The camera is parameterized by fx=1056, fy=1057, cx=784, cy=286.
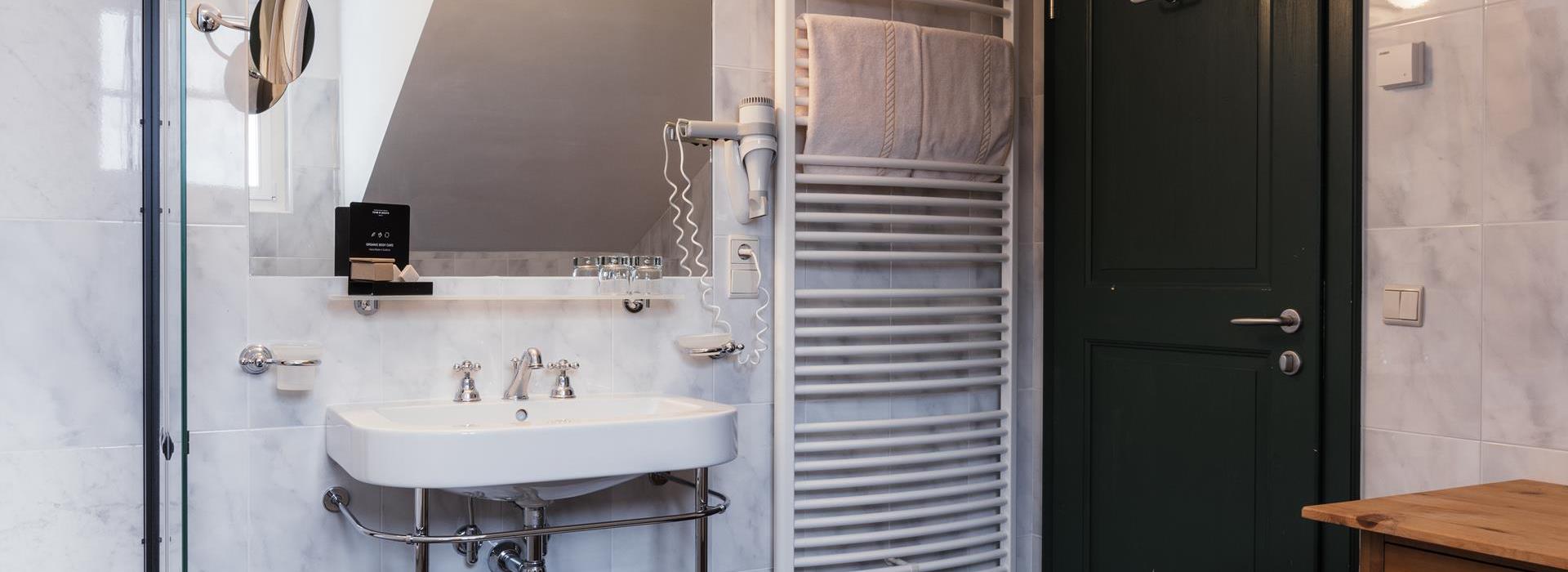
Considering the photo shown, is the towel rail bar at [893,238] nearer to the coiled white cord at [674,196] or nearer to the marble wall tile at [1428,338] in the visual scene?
the coiled white cord at [674,196]

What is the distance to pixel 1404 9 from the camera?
2004 mm

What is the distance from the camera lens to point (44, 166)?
190 cm

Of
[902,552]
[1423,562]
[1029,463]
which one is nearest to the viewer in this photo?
[1423,562]

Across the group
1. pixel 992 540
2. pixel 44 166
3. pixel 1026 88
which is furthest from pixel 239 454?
pixel 1026 88

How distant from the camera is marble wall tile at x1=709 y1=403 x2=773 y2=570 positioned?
2.57 metres

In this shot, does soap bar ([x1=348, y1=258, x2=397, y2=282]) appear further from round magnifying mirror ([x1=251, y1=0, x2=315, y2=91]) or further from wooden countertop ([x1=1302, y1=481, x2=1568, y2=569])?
wooden countertop ([x1=1302, y1=481, x2=1568, y2=569])

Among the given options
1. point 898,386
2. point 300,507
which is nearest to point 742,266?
point 898,386

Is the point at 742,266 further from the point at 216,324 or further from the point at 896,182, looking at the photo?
the point at 216,324

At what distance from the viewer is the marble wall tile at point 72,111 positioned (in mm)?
1872

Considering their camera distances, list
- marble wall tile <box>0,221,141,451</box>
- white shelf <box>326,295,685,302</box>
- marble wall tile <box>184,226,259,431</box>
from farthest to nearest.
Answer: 1. white shelf <box>326,295,685,302</box>
2. marble wall tile <box>184,226,259,431</box>
3. marble wall tile <box>0,221,141,451</box>

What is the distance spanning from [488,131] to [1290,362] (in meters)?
1.77

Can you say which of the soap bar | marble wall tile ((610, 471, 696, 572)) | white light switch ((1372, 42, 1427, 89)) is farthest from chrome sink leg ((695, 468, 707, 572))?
white light switch ((1372, 42, 1427, 89))

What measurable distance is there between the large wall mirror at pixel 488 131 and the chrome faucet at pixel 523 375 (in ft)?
0.63

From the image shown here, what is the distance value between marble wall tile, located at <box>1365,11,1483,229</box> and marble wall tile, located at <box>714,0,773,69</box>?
1.32 metres
